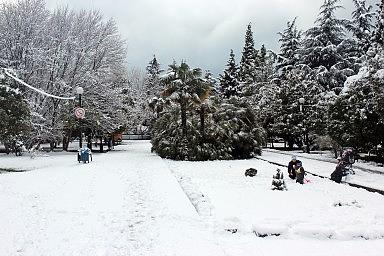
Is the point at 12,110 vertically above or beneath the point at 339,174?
above

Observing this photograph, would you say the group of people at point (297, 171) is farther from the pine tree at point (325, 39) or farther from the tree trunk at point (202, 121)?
the pine tree at point (325, 39)

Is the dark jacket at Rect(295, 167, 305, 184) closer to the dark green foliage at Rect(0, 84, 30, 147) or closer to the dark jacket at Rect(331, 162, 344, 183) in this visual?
the dark jacket at Rect(331, 162, 344, 183)

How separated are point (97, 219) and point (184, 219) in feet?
6.12

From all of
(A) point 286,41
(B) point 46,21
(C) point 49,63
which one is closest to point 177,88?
(C) point 49,63

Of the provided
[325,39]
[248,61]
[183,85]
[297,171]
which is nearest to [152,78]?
[248,61]

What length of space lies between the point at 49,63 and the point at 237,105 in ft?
48.7

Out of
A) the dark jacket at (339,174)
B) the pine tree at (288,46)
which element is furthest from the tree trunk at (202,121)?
the pine tree at (288,46)

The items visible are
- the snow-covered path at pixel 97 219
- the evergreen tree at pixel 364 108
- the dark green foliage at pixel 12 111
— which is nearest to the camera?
the snow-covered path at pixel 97 219

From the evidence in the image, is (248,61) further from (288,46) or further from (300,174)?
(300,174)

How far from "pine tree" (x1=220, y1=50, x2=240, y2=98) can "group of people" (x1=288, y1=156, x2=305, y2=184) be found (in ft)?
151

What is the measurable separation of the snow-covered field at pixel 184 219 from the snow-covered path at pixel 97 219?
17 mm

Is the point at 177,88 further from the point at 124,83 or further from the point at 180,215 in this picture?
the point at 180,215

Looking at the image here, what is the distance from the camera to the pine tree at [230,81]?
2437 inches

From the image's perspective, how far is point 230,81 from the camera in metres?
62.8
